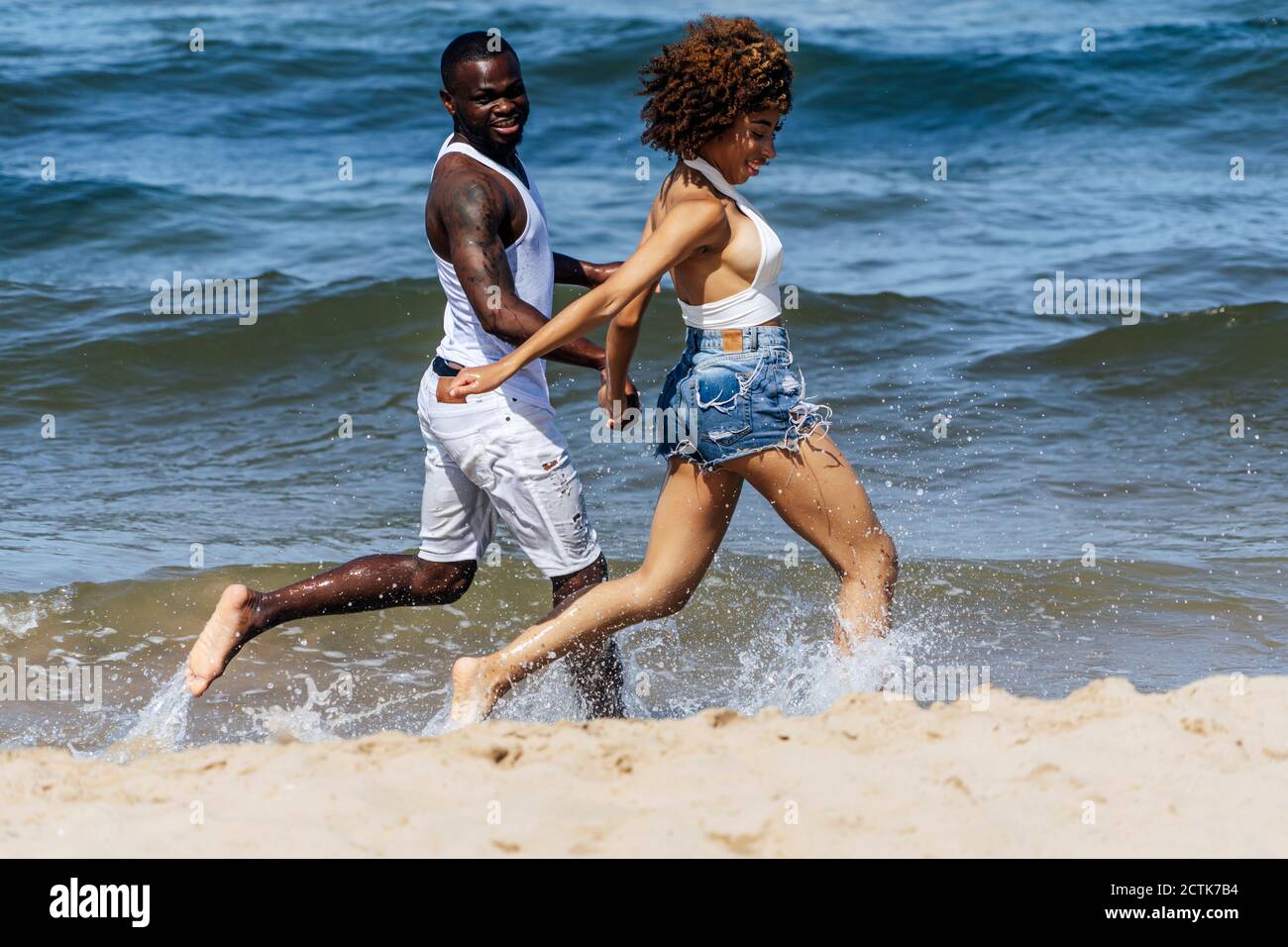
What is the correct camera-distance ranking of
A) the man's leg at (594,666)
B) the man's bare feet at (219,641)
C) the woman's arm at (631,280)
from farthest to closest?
the man's bare feet at (219,641)
the man's leg at (594,666)
the woman's arm at (631,280)

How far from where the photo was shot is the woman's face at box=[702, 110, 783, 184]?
3951 millimetres

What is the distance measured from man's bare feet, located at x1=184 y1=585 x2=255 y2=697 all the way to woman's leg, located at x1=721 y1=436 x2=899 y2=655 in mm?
1614

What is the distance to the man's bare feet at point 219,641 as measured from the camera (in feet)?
14.9

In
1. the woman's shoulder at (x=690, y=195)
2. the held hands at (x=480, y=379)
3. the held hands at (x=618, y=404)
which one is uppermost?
the woman's shoulder at (x=690, y=195)

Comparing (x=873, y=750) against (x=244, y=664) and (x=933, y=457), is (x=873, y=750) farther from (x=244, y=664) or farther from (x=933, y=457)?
(x=933, y=457)

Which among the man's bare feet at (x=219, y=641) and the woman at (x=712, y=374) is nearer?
the woman at (x=712, y=374)

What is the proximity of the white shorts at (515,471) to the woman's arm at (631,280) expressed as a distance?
33 cm

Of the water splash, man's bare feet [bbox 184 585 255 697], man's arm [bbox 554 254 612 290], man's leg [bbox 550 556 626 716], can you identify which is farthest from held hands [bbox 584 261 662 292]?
the water splash

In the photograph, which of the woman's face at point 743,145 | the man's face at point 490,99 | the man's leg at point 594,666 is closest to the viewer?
the woman's face at point 743,145

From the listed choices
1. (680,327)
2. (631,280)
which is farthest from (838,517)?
(680,327)

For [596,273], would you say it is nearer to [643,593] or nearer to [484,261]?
[484,261]

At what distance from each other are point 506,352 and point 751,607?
2.29 metres

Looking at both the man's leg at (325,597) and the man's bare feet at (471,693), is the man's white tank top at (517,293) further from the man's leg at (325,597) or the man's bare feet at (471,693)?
the man's bare feet at (471,693)

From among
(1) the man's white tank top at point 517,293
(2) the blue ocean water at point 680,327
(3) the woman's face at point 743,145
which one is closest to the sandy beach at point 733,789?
(1) the man's white tank top at point 517,293
